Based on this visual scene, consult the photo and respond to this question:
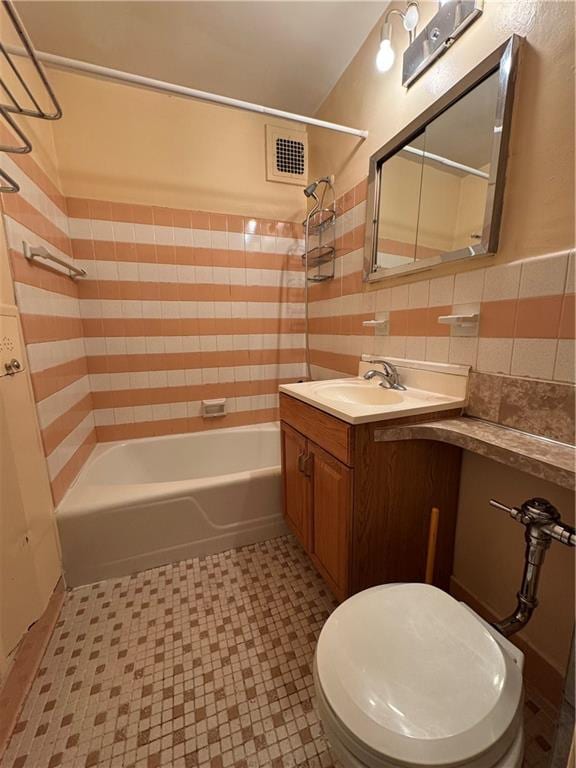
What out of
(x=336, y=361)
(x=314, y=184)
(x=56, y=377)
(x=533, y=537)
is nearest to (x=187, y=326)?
(x=56, y=377)

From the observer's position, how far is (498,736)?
1.65ft

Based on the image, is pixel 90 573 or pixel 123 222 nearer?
pixel 90 573

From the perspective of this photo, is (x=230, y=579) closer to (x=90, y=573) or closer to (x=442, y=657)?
(x=90, y=573)

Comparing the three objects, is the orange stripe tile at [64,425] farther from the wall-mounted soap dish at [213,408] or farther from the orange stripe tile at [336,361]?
the orange stripe tile at [336,361]

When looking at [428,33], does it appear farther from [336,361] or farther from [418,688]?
[418,688]

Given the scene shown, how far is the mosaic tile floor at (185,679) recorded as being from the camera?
0.83m

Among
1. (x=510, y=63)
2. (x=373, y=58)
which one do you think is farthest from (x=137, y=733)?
(x=373, y=58)

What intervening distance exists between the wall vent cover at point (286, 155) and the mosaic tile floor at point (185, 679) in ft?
7.71

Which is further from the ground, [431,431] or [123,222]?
[123,222]

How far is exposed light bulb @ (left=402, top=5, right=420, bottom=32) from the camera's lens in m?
1.10

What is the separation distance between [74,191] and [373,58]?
1669 millimetres

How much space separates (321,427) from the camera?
1117mm

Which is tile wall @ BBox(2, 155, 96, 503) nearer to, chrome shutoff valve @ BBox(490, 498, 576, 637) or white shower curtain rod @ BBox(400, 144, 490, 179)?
white shower curtain rod @ BBox(400, 144, 490, 179)

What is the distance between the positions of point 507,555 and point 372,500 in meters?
0.48
